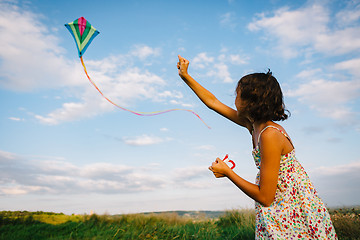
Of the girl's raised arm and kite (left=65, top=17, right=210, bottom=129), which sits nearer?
the girl's raised arm

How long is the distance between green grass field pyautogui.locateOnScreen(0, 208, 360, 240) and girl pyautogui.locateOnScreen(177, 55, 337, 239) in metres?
3.87

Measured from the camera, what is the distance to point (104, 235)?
5.81 m

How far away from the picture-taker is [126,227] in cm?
666

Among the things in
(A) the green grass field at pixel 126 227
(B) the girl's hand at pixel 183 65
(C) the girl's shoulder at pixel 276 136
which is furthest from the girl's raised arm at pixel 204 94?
(A) the green grass field at pixel 126 227

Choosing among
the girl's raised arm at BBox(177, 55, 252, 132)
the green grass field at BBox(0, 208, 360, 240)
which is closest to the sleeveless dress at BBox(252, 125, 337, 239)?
the girl's raised arm at BBox(177, 55, 252, 132)

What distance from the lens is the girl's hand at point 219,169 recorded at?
A: 7.85 ft

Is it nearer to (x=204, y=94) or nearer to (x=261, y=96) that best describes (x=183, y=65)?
(x=204, y=94)

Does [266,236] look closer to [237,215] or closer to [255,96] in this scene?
[255,96]

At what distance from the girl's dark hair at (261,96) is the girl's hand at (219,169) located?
483mm

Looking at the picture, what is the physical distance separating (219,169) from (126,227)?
495 centimetres

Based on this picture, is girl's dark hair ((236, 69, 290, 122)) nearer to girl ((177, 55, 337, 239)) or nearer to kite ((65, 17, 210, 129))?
girl ((177, 55, 337, 239))

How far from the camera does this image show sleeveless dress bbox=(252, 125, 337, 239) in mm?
2248

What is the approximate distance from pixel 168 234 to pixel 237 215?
3649 millimetres

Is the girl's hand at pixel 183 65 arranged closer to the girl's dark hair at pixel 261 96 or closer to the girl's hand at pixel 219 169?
the girl's dark hair at pixel 261 96
